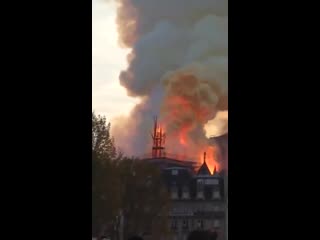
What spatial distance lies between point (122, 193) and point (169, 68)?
0.66 metres

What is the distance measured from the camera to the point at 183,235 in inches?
114

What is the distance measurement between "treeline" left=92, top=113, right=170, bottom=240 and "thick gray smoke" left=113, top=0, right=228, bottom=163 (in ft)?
0.27

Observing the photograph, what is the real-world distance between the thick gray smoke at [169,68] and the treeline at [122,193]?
3.3 inches

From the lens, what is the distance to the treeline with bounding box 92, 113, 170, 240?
2947mm

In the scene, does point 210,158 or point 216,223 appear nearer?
point 216,223

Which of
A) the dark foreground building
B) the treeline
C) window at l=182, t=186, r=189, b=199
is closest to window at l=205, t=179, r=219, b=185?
the dark foreground building

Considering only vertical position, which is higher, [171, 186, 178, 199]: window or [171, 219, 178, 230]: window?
[171, 186, 178, 199]: window

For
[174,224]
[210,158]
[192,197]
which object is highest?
[210,158]

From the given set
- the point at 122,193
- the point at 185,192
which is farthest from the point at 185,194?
the point at 122,193

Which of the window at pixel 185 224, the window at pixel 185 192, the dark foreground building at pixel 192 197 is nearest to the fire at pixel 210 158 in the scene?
the dark foreground building at pixel 192 197

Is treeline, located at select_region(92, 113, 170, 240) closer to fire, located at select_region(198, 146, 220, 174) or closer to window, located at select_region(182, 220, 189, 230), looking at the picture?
window, located at select_region(182, 220, 189, 230)

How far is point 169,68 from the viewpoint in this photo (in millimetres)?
3062

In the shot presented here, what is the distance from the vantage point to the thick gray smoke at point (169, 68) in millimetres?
3045

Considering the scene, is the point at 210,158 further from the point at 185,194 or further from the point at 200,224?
the point at 200,224
